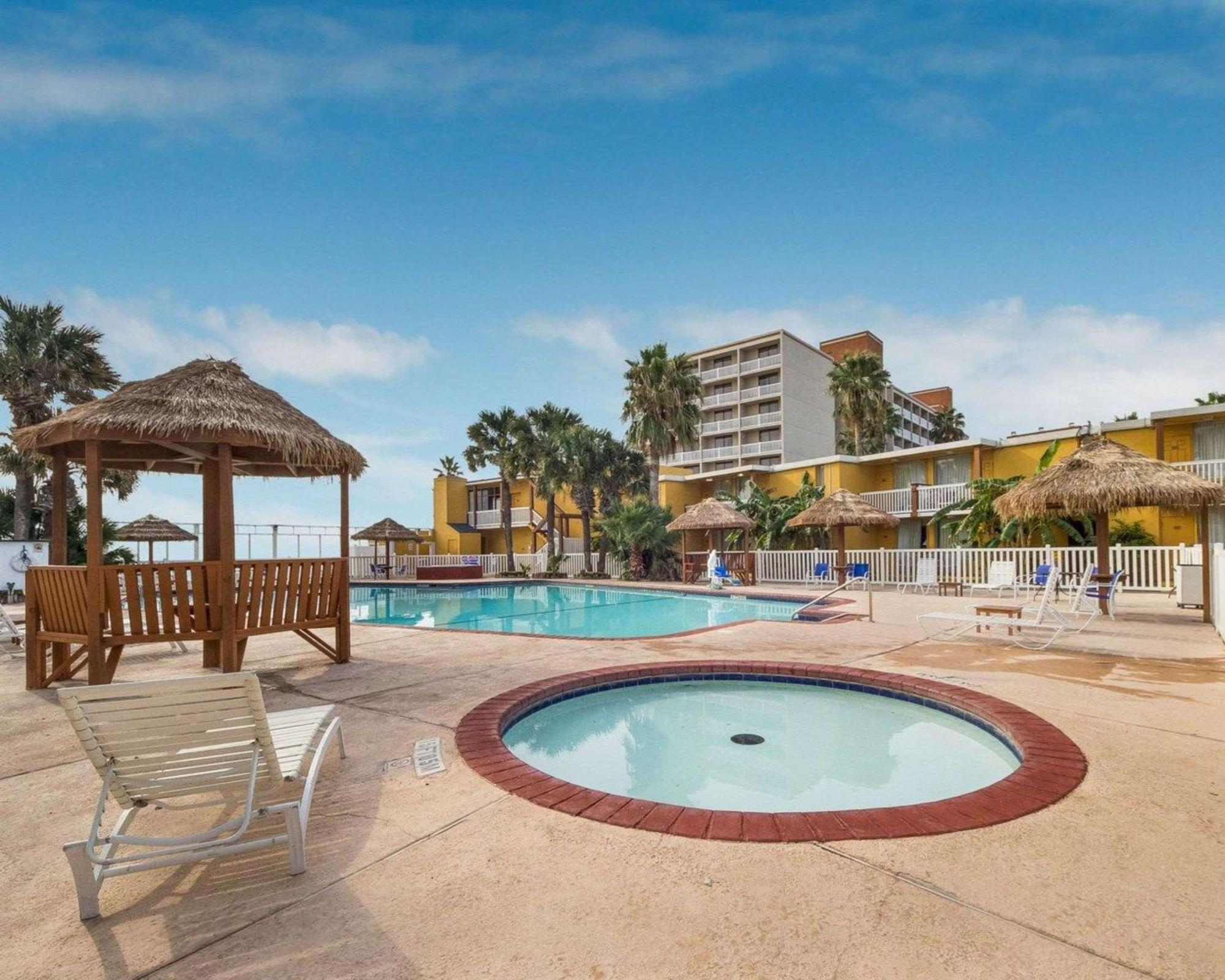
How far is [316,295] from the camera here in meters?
14.8

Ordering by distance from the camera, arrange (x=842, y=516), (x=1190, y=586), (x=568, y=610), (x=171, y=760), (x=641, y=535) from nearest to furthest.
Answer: (x=171, y=760), (x=1190, y=586), (x=568, y=610), (x=842, y=516), (x=641, y=535)

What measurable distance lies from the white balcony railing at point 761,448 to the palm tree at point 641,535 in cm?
2068

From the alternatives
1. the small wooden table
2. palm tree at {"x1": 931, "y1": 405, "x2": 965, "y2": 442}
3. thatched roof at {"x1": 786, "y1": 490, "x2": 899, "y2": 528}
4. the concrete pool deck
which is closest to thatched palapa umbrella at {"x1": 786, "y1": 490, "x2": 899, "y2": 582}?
thatched roof at {"x1": 786, "y1": 490, "x2": 899, "y2": 528}

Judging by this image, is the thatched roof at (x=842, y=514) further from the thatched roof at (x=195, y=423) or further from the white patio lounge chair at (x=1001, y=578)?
the thatched roof at (x=195, y=423)

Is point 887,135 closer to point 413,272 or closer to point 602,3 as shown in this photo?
point 602,3

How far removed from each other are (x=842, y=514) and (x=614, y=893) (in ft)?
50.3

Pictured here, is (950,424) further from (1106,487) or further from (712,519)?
(1106,487)

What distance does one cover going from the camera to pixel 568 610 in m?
14.6

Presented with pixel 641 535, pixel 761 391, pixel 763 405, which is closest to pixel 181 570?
pixel 641 535

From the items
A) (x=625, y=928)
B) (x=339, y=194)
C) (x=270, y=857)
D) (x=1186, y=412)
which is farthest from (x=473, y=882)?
(x=1186, y=412)

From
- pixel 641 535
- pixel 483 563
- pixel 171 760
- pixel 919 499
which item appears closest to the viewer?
pixel 171 760

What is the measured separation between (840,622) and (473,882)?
27.3 ft

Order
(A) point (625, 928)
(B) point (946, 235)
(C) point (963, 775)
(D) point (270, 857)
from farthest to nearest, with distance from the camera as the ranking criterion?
1. (B) point (946, 235)
2. (C) point (963, 775)
3. (D) point (270, 857)
4. (A) point (625, 928)

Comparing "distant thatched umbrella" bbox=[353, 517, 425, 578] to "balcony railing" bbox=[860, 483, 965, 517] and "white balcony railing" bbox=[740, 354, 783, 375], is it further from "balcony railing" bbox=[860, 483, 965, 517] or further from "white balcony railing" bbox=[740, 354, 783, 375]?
"white balcony railing" bbox=[740, 354, 783, 375]
